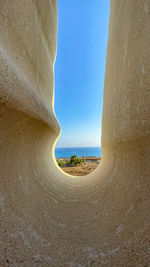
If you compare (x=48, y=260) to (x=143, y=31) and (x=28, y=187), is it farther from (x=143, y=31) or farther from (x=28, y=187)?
(x=143, y=31)

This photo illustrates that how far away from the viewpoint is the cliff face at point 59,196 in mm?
618

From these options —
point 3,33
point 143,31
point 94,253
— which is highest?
point 143,31

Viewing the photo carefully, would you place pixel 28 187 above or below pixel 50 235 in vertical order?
above

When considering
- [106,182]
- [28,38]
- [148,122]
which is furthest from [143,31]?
[106,182]

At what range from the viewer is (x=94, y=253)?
666 millimetres

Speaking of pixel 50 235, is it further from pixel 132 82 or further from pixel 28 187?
pixel 132 82

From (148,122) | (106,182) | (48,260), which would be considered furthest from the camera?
(106,182)

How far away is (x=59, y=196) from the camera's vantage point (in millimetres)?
1102

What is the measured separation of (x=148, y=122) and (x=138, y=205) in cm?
46

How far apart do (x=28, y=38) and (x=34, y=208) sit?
47.3 inches

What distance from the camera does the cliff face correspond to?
62 cm

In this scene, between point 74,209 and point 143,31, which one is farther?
point 74,209

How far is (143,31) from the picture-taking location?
2.75 ft

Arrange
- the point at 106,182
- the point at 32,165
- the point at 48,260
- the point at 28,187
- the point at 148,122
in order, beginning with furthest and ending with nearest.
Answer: the point at 106,182, the point at 32,165, the point at 28,187, the point at 148,122, the point at 48,260
